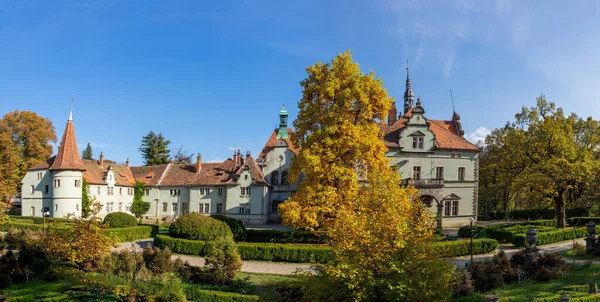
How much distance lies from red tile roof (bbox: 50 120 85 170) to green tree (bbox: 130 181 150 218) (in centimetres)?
888

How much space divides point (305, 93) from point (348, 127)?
11.6ft

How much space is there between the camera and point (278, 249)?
70.0 ft

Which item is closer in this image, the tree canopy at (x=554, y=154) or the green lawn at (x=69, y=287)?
the green lawn at (x=69, y=287)

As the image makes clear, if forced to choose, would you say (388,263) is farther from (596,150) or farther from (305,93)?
(596,150)

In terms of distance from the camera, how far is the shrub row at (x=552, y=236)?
981 inches

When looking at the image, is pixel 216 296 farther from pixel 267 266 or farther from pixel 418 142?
pixel 418 142

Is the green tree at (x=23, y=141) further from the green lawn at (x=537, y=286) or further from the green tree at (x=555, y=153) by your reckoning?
the green tree at (x=555, y=153)

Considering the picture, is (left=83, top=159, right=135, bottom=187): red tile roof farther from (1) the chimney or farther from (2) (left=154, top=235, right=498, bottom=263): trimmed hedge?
(2) (left=154, top=235, right=498, bottom=263): trimmed hedge

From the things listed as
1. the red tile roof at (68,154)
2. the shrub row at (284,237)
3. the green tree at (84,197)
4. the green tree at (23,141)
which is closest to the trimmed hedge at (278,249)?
the shrub row at (284,237)

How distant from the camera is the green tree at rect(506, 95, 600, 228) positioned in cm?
2988

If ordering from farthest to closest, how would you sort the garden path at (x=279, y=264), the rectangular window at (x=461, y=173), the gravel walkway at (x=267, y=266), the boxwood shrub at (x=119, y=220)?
1. the rectangular window at (x=461, y=173)
2. the boxwood shrub at (x=119, y=220)
3. the garden path at (x=279, y=264)
4. the gravel walkway at (x=267, y=266)

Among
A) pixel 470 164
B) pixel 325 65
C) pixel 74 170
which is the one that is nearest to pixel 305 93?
pixel 325 65

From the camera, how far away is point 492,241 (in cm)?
2353

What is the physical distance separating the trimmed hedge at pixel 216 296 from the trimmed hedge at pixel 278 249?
7.33 meters
